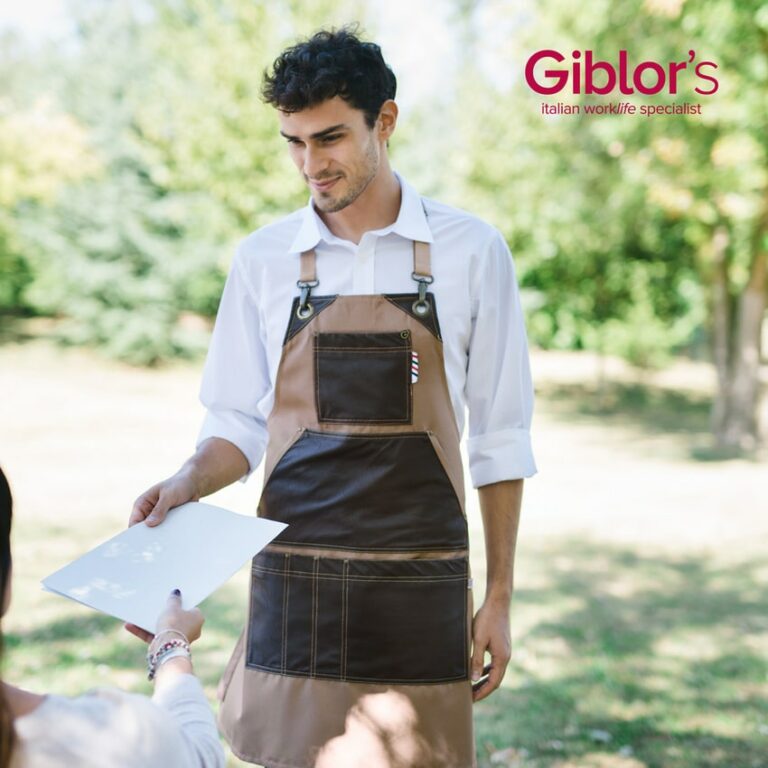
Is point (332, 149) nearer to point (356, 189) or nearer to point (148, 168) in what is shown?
point (356, 189)

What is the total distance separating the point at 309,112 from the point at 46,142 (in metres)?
15.7

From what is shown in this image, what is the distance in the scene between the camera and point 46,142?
16500mm

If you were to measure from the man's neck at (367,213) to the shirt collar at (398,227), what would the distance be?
20 mm

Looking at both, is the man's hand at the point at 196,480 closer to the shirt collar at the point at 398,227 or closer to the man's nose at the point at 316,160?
the shirt collar at the point at 398,227

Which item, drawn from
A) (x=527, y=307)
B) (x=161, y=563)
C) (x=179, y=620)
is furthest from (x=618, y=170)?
(x=179, y=620)

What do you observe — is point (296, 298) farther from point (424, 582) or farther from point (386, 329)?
point (424, 582)

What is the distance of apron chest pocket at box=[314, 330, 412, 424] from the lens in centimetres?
207

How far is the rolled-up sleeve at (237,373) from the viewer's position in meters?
2.26

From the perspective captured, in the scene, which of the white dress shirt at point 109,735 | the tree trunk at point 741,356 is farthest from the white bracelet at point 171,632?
the tree trunk at point 741,356

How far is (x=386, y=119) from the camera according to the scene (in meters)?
2.26

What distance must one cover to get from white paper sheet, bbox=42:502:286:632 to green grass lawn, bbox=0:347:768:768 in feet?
7.64

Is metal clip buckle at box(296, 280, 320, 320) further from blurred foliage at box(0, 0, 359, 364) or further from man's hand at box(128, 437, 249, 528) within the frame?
blurred foliage at box(0, 0, 359, 364)

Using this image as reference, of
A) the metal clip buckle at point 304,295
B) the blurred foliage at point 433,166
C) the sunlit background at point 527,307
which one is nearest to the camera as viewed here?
the metal clip buckle at point 304,295

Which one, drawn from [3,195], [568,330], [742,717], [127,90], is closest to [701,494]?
[742,717]
